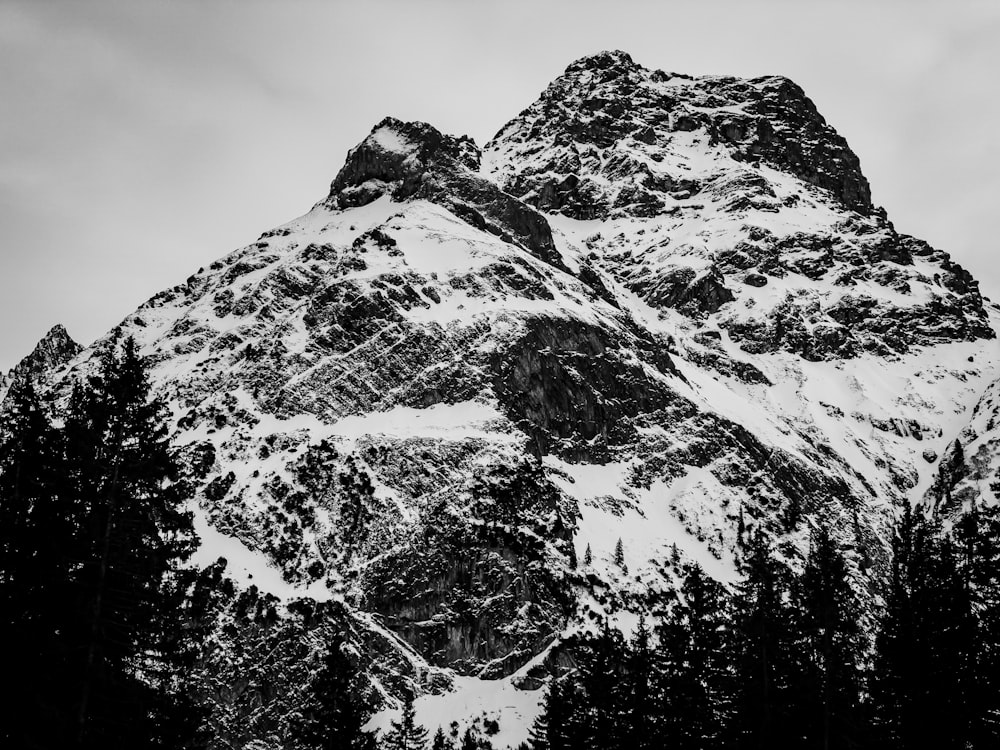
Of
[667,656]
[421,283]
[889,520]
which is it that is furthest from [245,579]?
[889,520]

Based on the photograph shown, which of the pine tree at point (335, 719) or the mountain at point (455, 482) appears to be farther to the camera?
the mountain at point (455, 482)

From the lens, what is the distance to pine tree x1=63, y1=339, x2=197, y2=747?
27.2m

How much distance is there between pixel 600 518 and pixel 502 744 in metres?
46.1

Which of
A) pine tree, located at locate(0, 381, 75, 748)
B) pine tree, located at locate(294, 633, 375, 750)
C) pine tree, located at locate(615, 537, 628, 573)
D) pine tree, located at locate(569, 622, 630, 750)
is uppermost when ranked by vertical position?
pine tree, located at locate(615, 537, 628, 573)

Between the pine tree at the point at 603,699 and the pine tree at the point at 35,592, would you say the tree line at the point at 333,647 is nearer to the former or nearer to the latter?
the pine tree at the point at 35,592

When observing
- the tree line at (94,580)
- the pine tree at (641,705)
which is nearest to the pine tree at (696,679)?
the pine tree at (641,705)

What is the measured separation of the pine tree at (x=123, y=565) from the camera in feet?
89.4

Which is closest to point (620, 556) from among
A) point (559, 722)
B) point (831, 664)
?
point (559, 722)

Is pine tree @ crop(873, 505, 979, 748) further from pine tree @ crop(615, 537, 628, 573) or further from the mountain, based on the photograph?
pine tree @ crop(615, 537, 628, 573)

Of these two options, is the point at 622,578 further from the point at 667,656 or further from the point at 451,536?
the point at 667,656

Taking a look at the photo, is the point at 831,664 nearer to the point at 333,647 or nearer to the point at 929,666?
the point at 929,666

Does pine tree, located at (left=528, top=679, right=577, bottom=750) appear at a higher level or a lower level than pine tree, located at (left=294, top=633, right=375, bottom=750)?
higher

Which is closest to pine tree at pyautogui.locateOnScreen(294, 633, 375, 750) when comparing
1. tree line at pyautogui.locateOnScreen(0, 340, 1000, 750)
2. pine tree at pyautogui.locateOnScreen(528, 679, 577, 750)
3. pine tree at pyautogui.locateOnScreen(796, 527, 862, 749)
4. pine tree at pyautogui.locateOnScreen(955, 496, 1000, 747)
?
tree line at pyautogui.locateOnScreen(0, 340, 1000, 750)

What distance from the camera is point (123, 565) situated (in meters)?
28.3
